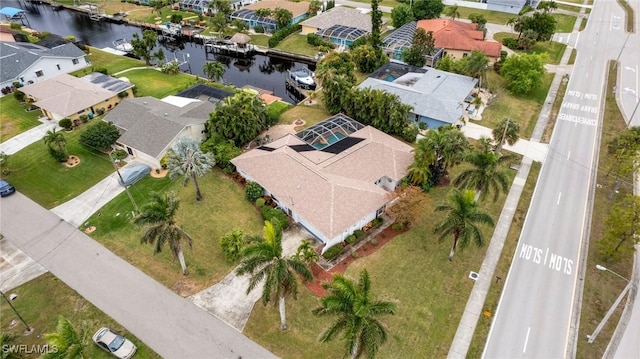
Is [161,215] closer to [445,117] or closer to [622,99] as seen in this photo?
[445,117]

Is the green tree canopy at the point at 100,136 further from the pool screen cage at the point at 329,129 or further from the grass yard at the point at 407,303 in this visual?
the grass yard at the point at 407,303

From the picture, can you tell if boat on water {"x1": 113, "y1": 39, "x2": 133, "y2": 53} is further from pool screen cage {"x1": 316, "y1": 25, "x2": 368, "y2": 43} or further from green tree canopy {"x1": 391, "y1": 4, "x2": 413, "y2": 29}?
green tree canopy {"x1": 391, "y1": 4, "x2": 413, "y2": 29}

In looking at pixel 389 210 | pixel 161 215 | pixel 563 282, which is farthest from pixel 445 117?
pixel 161 215

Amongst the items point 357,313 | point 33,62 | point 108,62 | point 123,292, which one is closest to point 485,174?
point 357,313

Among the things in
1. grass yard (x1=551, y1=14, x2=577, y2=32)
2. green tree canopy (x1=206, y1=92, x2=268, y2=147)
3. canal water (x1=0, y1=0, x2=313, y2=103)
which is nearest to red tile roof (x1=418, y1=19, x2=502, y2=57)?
grass yard (x1=551, y1=14, x2=577, y2=32)

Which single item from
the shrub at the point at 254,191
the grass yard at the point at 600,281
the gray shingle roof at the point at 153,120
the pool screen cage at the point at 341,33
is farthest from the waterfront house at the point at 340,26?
the grass yard at the point at 600,281

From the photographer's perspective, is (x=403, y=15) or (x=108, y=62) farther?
(x=403, y=15)

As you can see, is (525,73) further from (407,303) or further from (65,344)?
(65,344)
